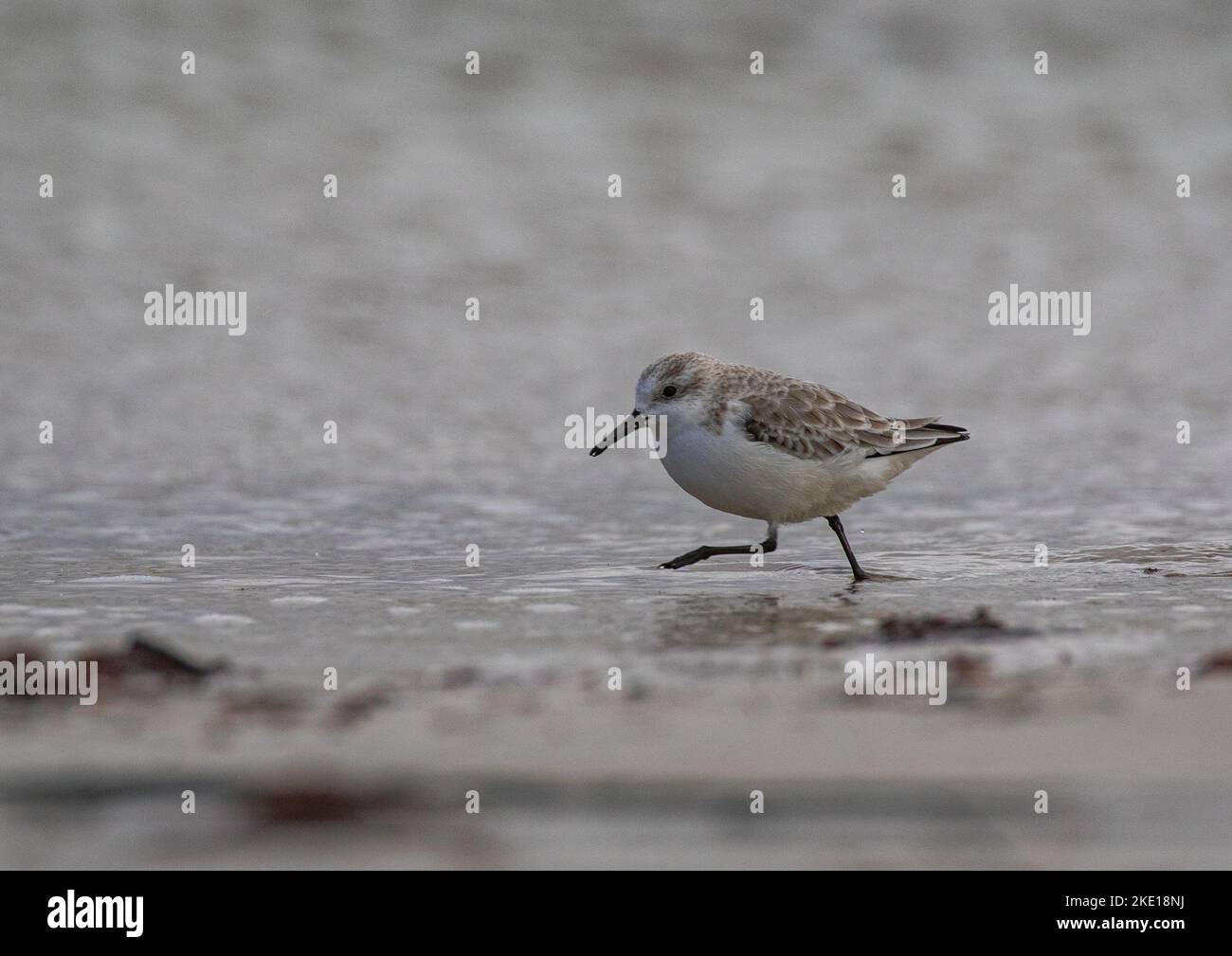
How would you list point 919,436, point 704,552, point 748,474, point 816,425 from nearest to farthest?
point 748,474 < point 704,552 < point 816,425 < point 919,436

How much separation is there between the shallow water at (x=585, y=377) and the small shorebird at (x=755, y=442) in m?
0.31

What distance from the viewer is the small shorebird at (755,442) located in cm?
718

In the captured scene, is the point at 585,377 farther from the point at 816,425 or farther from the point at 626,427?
the point at 816,425

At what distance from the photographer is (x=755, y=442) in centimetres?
721

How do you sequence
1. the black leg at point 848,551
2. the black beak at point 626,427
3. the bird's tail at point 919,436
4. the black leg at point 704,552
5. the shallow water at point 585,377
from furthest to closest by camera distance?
the bird's tail at point 919,436, the black beak at point 626,427, the black leg at point 704,552, the black leg at point 848,551, the shallow water at point 585,377

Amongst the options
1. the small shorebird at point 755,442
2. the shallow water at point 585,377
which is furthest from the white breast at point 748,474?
the shallow water at point 585,377

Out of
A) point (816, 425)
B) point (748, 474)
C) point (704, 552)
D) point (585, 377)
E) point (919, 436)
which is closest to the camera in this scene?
point (748, 474)

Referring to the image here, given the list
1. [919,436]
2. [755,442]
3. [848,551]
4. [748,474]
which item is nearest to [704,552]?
[748,474]

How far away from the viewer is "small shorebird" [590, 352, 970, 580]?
718 cm

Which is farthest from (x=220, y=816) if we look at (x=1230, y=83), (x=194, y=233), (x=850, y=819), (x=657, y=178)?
(x=1230, y=83)

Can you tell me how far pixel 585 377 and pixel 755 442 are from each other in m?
4.41

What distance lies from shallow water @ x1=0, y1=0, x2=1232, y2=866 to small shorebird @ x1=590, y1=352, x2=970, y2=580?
0.31 meters

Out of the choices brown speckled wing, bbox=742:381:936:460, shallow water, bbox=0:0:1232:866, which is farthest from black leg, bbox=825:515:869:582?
brown speckled wing, bbox=742:381:936:460

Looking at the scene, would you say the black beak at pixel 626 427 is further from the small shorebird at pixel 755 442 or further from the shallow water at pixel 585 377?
the shallow water at pixel 585 377
